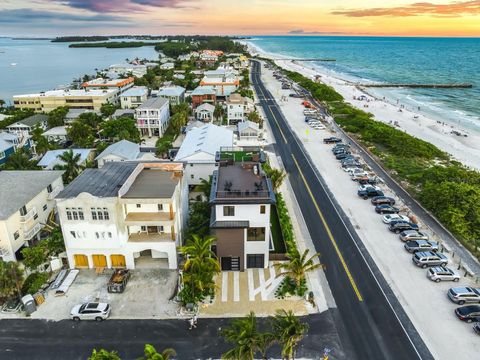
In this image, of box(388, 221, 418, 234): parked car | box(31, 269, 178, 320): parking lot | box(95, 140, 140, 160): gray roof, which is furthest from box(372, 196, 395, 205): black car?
box(95, 140, 140, 160): gray roof

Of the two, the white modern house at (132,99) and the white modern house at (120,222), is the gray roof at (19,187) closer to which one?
the white modern house at (120,222)

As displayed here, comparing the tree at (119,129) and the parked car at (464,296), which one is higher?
the tree at (119,129)

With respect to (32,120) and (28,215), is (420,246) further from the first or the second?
(32,120)

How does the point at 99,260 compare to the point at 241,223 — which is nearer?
the point at 241,223

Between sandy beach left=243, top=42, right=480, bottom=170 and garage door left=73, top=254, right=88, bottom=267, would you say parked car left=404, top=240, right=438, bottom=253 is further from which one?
garage door left=73, top=254, right=88, bottom=267

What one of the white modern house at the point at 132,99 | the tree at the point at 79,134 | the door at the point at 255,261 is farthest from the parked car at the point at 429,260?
the white modern house at the point at 132,99

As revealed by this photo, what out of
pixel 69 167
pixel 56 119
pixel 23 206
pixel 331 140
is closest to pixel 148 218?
pixel 23 206
